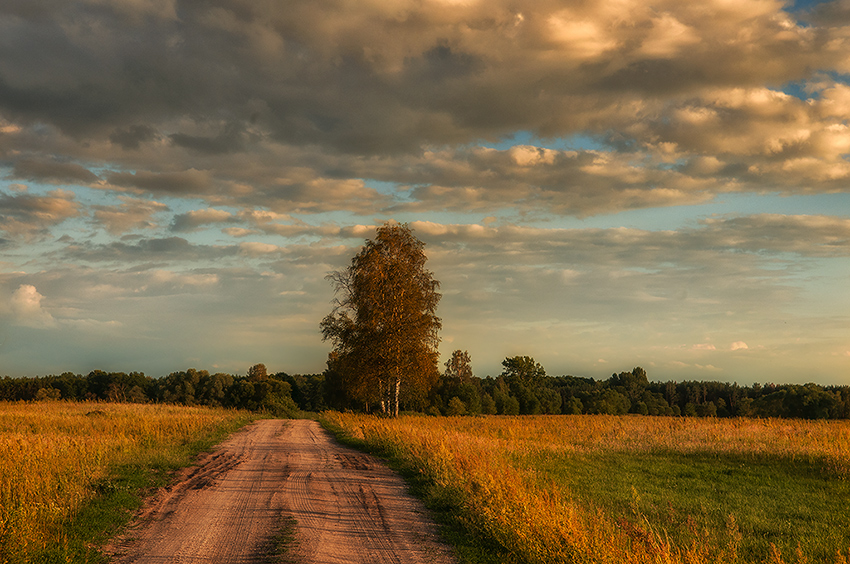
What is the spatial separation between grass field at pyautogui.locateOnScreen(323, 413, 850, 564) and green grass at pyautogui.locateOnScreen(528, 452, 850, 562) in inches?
1.6

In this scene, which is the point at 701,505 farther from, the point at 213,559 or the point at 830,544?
the point at 213,559

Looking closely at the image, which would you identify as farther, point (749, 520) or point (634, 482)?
point (634, 482)

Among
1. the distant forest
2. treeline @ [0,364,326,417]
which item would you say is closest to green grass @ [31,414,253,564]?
the distant forest

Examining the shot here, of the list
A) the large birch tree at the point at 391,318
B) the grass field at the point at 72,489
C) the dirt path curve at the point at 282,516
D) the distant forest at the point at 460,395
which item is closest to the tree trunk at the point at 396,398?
the large birch tree at the point at 391,318

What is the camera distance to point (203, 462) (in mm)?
17391

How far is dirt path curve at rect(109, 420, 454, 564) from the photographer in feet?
26.0

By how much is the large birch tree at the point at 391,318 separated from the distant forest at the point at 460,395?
24.4 m

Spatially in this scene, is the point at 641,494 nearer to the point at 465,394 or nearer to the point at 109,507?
the point at 109,507

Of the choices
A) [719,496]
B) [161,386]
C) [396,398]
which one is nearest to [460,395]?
[396,398]

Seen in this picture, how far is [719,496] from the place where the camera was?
1450cm

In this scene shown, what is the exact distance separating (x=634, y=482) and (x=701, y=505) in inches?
120

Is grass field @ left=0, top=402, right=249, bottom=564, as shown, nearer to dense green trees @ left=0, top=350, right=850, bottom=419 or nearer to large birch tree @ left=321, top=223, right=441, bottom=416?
large birch tree @ left=321, top=223, right=441, bottom=416

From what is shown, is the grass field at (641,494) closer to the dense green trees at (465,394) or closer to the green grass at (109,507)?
the green grass at (109,507)

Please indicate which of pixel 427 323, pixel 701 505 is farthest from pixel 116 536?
pixel 427 323
